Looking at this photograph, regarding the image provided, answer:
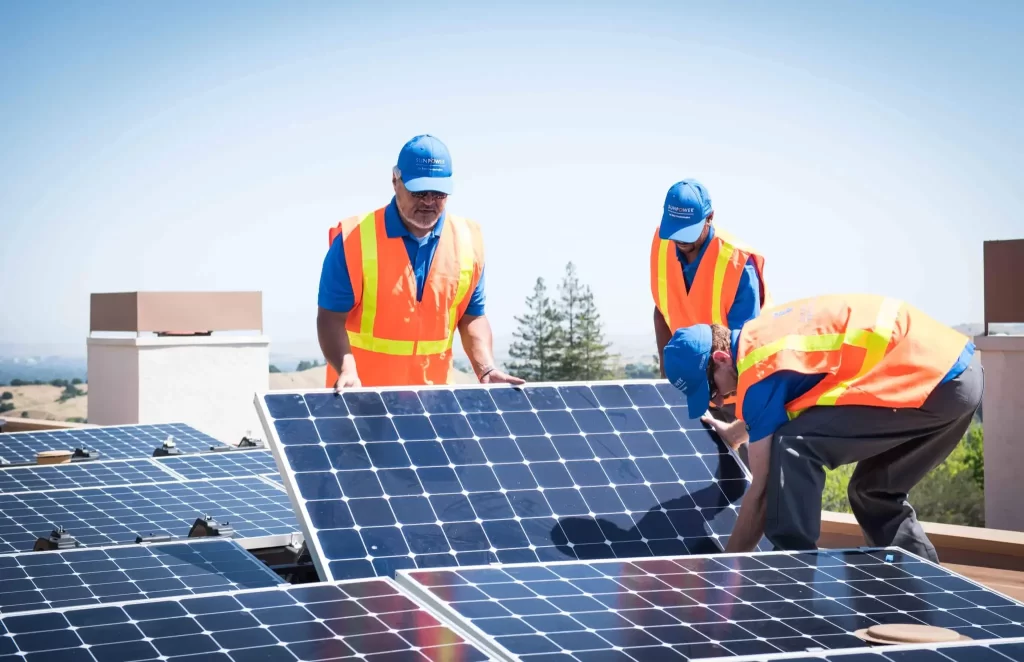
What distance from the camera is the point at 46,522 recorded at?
6.37m

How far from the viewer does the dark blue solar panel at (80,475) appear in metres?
7.51

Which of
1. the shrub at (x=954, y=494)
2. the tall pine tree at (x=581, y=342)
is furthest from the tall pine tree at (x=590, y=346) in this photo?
the shrub at (x=954, y=494)

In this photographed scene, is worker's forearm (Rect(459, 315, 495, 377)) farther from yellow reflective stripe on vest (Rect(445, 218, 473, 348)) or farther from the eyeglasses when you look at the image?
the eyeglasses

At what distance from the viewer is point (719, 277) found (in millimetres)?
7520

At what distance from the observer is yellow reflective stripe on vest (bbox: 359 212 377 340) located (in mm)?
7074

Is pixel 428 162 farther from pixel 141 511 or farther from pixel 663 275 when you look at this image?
pixel 141 511

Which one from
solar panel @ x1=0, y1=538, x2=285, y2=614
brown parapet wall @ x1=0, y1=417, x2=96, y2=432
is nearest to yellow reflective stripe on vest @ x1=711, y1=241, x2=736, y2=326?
solar panel @ x1=0, y1=538, x2=285, y2=614

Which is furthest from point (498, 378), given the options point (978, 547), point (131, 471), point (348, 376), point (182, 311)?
point (182, 311)

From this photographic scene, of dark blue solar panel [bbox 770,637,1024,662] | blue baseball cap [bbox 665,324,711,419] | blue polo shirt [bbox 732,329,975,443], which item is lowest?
dark blue solar panel [bbox 770,637,1024,662]

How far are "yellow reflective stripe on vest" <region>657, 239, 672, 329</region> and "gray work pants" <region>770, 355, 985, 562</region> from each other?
2.46m

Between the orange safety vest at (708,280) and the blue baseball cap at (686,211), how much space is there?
22 cm

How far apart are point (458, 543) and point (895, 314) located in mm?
2237

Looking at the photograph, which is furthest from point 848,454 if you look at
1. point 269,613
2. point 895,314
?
point 269,613

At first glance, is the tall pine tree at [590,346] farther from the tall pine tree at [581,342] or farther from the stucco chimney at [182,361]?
the stucco chimney at [182,361]
